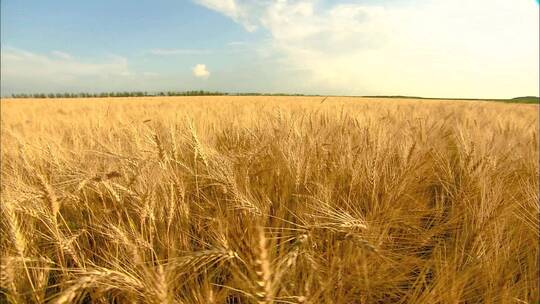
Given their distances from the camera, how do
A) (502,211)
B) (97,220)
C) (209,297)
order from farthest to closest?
(97,220), (502,211), (209,297)

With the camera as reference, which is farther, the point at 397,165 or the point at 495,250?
the point at 397,165

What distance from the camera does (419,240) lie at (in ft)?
3.00

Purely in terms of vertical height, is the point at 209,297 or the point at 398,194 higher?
the point at 398,194

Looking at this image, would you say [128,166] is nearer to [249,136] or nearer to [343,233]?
[249,136]

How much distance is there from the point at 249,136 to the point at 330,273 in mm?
1036

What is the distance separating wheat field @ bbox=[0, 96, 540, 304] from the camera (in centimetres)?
67

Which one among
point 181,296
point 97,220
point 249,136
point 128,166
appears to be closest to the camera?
point 181,296

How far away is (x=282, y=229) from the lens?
2.97 ft

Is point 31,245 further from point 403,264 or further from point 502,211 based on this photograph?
point 502,211

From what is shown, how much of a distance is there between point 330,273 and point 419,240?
15.7 inches

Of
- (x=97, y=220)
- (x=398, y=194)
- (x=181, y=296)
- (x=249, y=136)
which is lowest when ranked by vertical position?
(x=181, y=296)

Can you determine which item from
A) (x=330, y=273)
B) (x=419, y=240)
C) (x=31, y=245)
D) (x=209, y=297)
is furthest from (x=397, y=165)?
(x=31, y=245)

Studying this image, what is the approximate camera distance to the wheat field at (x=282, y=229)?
2.19 ft

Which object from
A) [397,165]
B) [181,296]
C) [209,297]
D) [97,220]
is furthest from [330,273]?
[97,220]
